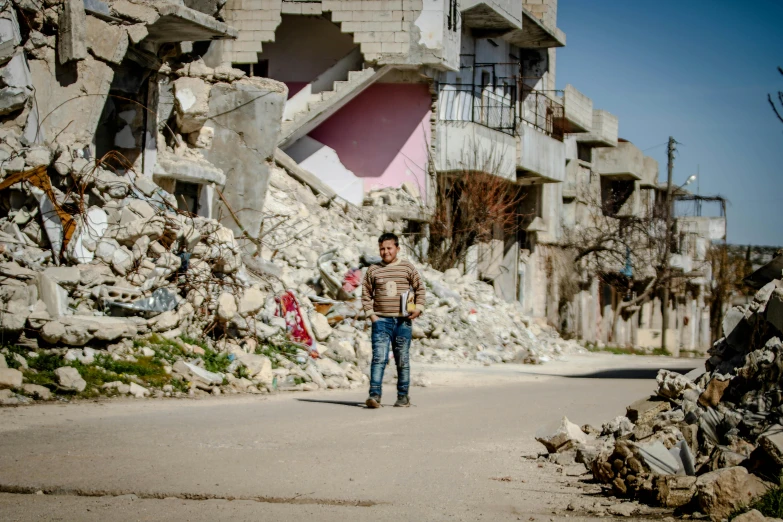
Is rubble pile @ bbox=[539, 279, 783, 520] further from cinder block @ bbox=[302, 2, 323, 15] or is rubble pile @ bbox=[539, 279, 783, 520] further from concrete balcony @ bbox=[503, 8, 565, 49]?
concrete balcony @ bbox=[503, 8, 565, 49]

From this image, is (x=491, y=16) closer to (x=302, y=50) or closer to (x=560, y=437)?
(x=302, y=50)

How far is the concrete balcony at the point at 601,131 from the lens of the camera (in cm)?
4788

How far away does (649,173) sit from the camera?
55.0m

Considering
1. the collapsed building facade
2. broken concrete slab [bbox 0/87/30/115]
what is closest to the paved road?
broken concrete slab [bbox 0/87/30/115]

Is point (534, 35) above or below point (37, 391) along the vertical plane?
above

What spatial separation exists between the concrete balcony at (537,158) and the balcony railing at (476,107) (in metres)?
0.71

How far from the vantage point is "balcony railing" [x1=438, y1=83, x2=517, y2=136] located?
3356 centimetres

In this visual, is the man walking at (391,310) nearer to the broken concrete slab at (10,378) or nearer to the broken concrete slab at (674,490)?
the broken concrete slab at (10,378)

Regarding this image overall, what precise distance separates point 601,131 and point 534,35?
10220mm

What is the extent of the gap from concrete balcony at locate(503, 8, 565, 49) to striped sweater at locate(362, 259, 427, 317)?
27.8 m

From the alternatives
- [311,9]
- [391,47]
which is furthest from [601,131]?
[311,9]

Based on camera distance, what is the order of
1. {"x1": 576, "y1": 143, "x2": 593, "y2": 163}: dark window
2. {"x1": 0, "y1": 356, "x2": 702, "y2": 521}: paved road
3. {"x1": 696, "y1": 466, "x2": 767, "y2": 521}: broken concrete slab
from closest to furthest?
{"x1": 696, "y1": 466, "x2": 767, "y2": 521}: broken concrete slab → {"x1": 0, "y1": 356, "x2": 702, "y2": 521}: paved road → {"x1": 576, "y1": 143, "x2": 593, "y2": 163}: dark window

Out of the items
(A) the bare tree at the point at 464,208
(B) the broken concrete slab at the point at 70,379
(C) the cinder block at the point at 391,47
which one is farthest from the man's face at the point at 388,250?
(C) the cinder block at the point at 391,47

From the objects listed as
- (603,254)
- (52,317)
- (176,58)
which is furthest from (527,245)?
(52,317)
